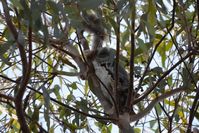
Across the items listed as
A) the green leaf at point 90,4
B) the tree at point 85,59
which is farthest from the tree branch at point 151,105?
the green leaf at point 90,4

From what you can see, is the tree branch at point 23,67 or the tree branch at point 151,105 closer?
the tree branch at point 23,67

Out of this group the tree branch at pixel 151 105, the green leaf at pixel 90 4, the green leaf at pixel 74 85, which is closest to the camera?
the green leaf at pixel 90 4

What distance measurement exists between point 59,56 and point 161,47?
0.47 meters

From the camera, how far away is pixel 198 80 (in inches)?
72.0

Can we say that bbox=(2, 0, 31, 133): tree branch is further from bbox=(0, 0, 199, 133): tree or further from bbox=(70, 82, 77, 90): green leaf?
bbox=(70, 82, 77, 90): green leaf

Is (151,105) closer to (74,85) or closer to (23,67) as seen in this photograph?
(74,85)

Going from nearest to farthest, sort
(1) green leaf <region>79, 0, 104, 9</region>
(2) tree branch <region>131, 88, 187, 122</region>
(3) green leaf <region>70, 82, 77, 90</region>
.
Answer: (1) green leaf <region>79, 0, 104, 9</region> < (2) tree branch <region>131, 88, 187, 122</region> < (3) green leaf <region>70, 82, 77, 90</region>

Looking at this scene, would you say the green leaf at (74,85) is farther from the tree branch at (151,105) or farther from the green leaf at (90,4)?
the green leaf at (90,4)

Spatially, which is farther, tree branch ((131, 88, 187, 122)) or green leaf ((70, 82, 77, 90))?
green leaf ((70, 82, 77, 90))

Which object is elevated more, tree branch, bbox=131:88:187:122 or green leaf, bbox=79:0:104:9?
green leaf, bbox=79:0:104:9

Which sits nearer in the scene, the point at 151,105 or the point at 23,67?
the point at 23,67

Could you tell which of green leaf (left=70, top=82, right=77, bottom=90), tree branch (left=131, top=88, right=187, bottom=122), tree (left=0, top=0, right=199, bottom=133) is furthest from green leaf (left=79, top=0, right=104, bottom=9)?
green leaf (left=70, top=82, right=77, bottom=90)

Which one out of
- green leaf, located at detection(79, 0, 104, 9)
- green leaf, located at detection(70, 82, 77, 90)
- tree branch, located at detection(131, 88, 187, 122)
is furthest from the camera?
green leaf, located at detection(70, 82, 77, 90)

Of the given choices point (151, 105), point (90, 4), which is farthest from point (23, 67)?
point (151, 105)
